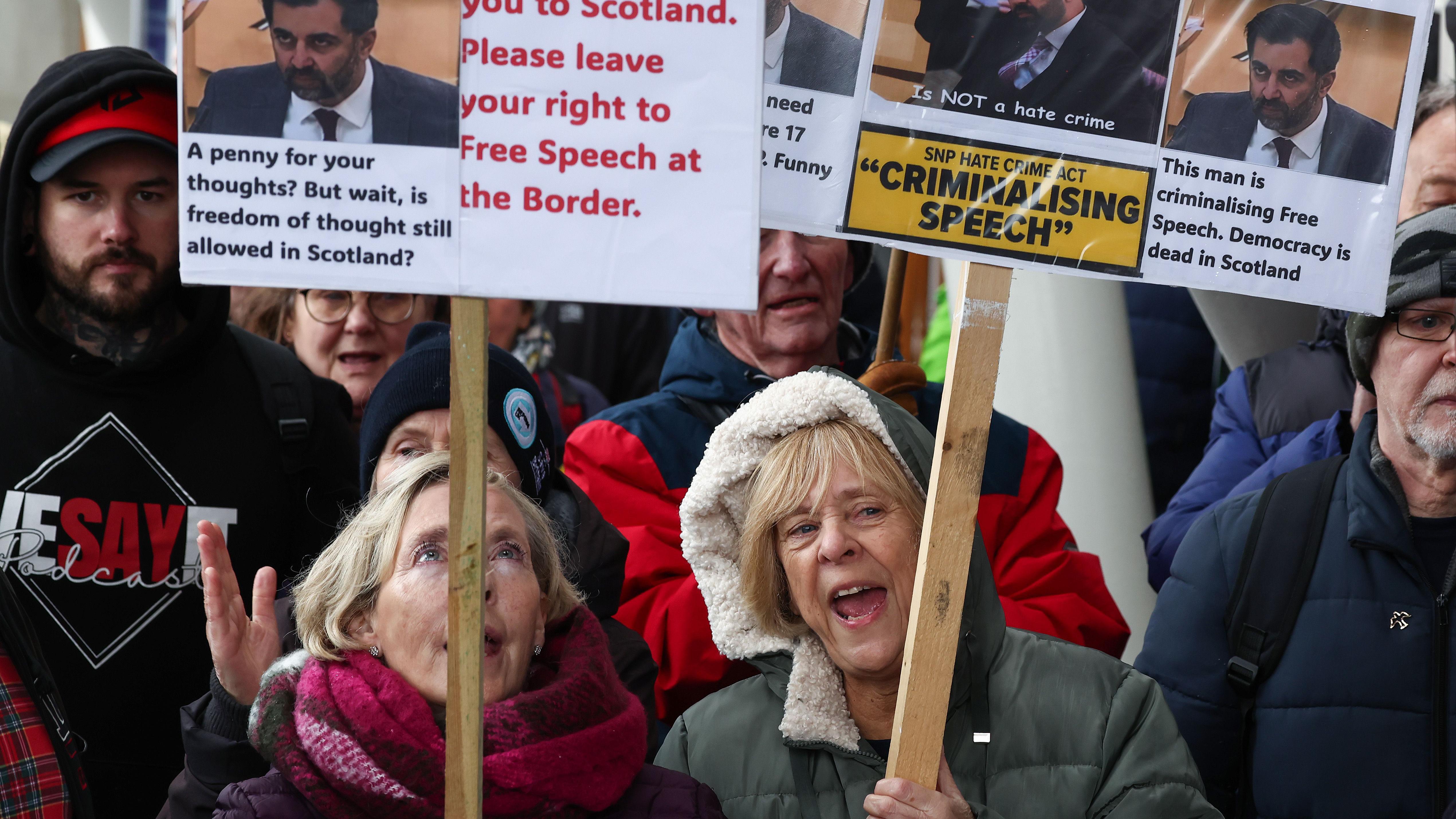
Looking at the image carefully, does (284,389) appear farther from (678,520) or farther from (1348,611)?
(1348,611)

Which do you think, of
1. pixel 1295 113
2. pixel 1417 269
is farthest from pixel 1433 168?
pixel 1295 113

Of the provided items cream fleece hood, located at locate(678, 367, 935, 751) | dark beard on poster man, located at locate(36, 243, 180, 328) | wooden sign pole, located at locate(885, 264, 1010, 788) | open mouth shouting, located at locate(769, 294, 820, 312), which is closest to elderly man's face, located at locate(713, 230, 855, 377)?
open mouth shouting, located at locate(769, 294, 820, 312)

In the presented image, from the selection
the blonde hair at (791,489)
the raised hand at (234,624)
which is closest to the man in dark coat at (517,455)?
the raised hand at (234,624)

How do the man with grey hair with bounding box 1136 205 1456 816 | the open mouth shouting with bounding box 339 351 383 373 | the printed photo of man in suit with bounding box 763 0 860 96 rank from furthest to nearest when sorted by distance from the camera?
the open mouth shouting with bounding box 339 351 383 373
the man with grey hair with bounding box 1136 205 1456 816
the printed photo of man in suit with bounding box 763 0 860 96

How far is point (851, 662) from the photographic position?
106 inches

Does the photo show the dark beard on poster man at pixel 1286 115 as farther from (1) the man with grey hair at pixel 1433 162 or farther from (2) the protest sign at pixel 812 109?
(1) the man with grey hair at pixel 1433 162

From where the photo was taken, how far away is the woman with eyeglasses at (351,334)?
430cm

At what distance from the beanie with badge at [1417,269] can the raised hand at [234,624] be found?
2.38 metres

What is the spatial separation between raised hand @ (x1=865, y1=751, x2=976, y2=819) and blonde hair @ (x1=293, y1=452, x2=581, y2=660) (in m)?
0.75

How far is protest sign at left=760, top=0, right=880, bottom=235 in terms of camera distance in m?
2.23

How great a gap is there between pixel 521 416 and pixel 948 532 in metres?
1.24

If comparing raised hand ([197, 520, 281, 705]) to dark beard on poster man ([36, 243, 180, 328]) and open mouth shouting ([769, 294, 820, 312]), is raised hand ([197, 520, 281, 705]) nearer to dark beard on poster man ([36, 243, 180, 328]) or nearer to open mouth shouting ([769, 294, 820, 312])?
dark beard on poster man ([36, 243, 180, 328])

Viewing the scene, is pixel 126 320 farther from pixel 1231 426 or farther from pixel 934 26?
pixel 1231 426

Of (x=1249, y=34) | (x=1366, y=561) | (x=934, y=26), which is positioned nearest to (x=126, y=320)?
(x=934, y=26)
